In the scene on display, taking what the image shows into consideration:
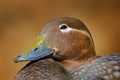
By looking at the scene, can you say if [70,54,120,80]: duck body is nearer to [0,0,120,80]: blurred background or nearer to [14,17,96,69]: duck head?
[14,17,96,69]: duck head

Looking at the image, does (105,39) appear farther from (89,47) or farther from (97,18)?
(89,47)

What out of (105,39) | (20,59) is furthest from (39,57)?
(105,39)

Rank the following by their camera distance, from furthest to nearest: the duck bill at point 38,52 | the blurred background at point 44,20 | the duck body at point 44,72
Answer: the blurred background at point 44,20 → the duck bill at point 38,52 → the duck body at point 44,72

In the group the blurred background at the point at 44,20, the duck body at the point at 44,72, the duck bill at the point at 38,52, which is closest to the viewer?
the duck body at the point at 44,72

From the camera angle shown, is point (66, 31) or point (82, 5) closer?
point (66, 31)

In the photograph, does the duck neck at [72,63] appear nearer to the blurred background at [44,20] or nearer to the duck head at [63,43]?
the duck head at [63,43]

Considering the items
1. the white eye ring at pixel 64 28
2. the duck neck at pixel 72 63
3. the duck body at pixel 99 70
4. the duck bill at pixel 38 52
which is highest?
the white eye ring at pixel 64 28

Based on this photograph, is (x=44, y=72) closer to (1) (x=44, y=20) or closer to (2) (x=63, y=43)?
(2) (x=63, y=43)

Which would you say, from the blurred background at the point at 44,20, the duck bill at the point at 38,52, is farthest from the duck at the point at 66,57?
the blurred background at the point at 44,20
